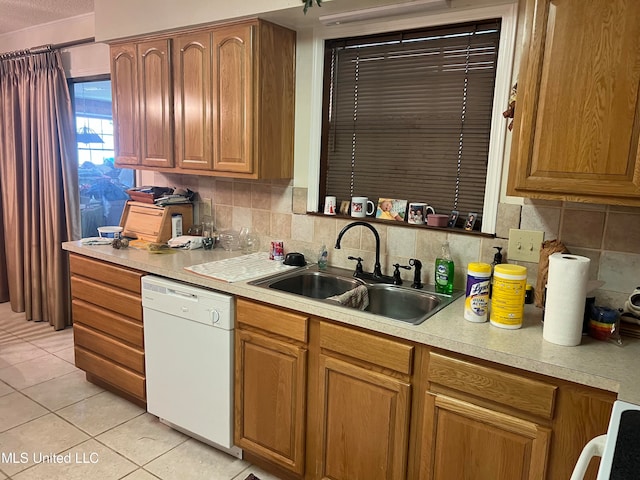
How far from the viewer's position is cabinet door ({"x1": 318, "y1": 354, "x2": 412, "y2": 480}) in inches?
68.2

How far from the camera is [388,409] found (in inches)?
68.7

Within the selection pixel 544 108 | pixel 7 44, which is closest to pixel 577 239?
pixel 544 108

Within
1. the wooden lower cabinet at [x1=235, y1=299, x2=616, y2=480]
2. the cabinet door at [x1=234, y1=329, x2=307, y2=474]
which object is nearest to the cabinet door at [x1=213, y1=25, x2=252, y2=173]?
the wooden lower cabinet at [x1=235, y1=299, x2=616, y2=480]

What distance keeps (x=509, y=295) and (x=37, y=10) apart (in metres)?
3.67

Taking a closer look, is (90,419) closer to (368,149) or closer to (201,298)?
(201,298)

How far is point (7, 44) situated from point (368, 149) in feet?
11.9

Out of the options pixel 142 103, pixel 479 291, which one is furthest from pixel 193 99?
pixel 479 291

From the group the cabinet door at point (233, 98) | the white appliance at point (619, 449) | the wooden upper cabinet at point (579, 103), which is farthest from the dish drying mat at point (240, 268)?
the white appliance at point (619, 449)

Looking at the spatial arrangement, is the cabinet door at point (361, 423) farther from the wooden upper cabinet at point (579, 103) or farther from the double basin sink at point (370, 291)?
the wooden upper cabinet at point (579, 103)

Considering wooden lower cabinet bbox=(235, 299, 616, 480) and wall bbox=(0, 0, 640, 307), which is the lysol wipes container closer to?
wooden lower cabinet bbox=(235, 299, 616, 480)

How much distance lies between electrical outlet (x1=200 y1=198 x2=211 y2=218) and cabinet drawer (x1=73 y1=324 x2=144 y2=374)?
96cm

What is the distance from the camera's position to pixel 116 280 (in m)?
2.61

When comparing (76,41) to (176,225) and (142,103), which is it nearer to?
(142,103)

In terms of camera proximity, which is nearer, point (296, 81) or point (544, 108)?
point (544, 108)
